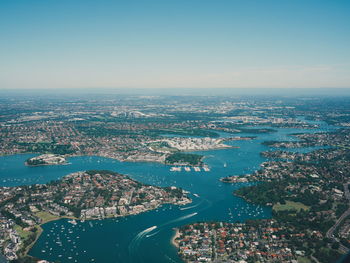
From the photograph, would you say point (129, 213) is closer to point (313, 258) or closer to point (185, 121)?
point (313, 258)

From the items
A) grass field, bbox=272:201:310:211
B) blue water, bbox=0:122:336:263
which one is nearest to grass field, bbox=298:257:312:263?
blue water, bbox=0:122:336:263

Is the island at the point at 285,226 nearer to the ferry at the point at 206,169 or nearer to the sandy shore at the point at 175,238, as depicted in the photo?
the sandy shore at the point at 175,238

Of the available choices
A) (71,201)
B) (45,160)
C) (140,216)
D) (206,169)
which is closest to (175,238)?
(140,216)

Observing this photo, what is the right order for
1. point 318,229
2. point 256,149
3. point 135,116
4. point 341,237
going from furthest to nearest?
point 135,116, point 256,149, point 318,229, point 341,237

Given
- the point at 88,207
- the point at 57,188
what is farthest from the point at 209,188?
the point at 57,188

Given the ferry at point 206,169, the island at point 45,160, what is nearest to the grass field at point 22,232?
the island at point 45,160

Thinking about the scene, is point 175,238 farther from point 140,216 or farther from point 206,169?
point 206,169
